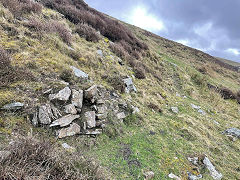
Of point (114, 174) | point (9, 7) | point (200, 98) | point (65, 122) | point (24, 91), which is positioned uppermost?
point (9, 7)

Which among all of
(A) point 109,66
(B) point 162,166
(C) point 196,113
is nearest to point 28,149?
(B) point 162,166

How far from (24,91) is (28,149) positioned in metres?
2.41

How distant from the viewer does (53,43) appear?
6641 millimetres

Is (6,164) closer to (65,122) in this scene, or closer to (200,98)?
(65,122)

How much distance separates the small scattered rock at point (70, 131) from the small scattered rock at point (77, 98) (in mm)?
747

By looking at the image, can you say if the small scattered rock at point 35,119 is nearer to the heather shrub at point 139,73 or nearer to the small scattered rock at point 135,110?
the small scattered rock at point 135,110

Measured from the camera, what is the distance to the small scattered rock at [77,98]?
4.64m

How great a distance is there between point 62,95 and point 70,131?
1.25 meters

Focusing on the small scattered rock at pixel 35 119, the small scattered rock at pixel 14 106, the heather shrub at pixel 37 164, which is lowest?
the small scattered rock at pixel 35 119

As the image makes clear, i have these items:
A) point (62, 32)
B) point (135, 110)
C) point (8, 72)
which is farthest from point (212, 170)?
point (62, 32)

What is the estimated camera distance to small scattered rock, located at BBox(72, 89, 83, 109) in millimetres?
4641

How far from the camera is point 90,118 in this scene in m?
4.65

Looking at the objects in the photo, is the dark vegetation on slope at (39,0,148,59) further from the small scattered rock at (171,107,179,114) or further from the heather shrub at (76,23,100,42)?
the small scattered rock at (171,107,179,114)

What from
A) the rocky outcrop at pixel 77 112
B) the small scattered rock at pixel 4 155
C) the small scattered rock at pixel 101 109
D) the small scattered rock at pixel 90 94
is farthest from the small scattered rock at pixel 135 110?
the small scattered rock at pixel 4 155
